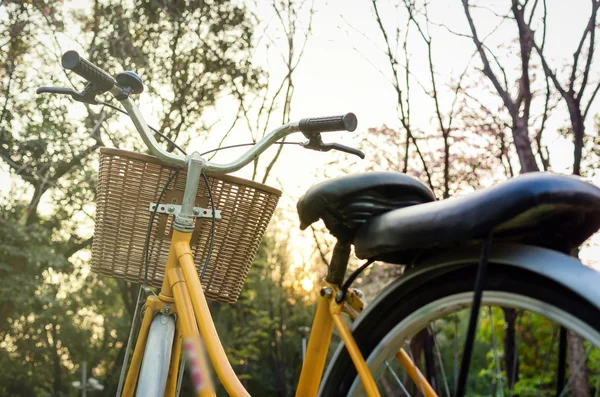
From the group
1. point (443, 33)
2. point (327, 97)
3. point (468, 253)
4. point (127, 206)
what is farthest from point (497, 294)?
point (327, 97)

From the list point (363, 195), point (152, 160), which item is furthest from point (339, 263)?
point (152, 160)

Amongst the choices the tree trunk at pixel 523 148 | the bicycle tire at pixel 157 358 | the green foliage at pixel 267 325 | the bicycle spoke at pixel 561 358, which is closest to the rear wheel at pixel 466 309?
the bicycle spoke at pixel 561 358

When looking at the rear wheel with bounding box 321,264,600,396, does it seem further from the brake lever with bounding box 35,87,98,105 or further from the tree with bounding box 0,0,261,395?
the tree with bounding box 0,0,261,395

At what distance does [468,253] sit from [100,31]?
20.0 ft

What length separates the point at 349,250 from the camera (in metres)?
1.11

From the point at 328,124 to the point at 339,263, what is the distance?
14.9 inches

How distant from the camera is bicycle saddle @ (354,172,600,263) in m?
0.70

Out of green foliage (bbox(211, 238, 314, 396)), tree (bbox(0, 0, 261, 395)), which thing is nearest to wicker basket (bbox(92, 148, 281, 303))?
tree (bbox(0, 0, 261, 395))

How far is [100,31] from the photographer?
602 centimetres

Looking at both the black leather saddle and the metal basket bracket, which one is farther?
the metal basket bracket

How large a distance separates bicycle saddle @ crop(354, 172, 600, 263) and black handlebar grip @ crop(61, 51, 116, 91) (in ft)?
2.74

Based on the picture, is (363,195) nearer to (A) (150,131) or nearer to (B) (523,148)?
(A) (150,131)

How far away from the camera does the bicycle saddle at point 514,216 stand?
2.28 feet

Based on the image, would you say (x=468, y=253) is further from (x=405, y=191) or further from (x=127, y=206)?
(x=127, y=206)
